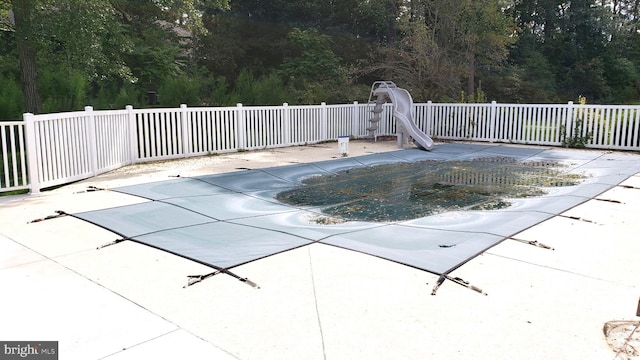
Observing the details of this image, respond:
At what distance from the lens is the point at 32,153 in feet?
19.1

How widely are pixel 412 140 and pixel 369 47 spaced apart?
10796 millimetres

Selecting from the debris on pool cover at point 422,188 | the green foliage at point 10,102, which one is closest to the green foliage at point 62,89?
the green foliage at point 10,102


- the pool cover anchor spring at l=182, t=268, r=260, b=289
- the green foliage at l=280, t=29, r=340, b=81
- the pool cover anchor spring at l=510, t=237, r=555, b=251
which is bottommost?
the pool cover anchor spring at l=182, t=268, r=260, b=289

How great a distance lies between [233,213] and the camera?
5086 millimetres

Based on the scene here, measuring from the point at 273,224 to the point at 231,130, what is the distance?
5.84m

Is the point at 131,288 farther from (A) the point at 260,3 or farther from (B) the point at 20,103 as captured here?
(A) the point at 260,3

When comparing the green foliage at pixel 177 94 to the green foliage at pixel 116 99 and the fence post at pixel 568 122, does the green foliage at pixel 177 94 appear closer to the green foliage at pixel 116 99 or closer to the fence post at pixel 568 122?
the green foliage at pixel 116 99

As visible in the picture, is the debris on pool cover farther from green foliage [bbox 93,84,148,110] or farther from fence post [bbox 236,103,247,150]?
green foliage [bbox 93,84,148,110]

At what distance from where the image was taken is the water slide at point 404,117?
11.3 metres

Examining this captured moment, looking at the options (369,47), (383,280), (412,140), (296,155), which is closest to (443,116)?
(412,140)

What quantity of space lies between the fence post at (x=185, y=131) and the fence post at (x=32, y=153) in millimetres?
3483

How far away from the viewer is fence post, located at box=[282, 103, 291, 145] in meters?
11.2

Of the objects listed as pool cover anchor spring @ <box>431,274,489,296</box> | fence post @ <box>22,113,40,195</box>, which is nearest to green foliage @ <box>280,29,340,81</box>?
fence post @ <box>22,113,40,195</box>

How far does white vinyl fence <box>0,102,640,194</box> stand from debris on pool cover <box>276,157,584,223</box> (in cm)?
295
